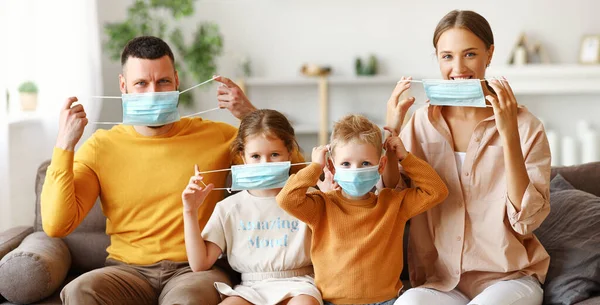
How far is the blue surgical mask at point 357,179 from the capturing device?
2205mm

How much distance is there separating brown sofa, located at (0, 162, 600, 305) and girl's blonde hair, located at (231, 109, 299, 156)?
2.49 feet

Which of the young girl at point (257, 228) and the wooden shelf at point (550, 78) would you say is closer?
the young girl at point (257, 228)

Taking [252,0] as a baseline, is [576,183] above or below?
below

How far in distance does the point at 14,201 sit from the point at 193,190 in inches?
86.9

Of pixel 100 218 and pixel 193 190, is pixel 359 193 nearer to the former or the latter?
pixel 193 190

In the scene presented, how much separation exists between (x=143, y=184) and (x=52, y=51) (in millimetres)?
2398

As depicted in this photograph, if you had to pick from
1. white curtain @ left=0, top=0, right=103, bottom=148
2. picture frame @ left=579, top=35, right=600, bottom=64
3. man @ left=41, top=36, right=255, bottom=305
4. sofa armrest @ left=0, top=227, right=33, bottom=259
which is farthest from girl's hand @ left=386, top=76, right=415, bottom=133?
picture frame @ left=579, top=35, right=600, bottom=64

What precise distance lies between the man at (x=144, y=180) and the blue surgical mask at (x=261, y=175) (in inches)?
9.2

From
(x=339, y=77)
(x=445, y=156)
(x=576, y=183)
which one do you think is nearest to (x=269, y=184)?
(x=445, y=156)

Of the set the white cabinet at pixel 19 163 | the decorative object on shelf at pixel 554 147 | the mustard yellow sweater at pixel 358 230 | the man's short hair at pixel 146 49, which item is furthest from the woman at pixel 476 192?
the decorative object on shelf at pixel 554 147

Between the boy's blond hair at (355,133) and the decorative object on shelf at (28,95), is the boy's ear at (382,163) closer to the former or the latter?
the boy's blond hair at (355,133)

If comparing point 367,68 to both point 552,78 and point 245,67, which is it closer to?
point 245,67

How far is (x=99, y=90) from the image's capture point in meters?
5.18

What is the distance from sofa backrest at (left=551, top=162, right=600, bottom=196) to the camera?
9.22 feet
